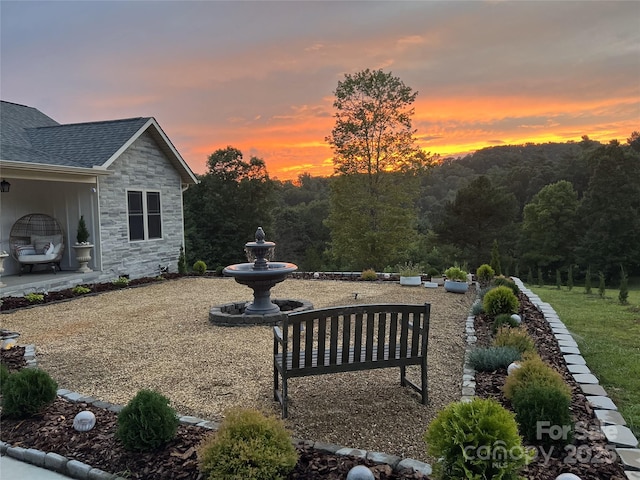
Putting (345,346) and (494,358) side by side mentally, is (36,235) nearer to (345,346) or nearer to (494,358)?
(345,346)

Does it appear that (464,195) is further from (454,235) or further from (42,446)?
(42,446)

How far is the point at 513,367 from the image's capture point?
369 centimetres

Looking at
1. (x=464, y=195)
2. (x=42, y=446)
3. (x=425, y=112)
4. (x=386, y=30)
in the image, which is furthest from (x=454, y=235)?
(x=42, y=446)

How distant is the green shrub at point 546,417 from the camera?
8.93ft

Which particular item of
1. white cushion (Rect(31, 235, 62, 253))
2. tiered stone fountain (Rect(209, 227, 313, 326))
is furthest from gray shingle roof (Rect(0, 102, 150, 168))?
tiered stone fountain (Rect(209, 227, 313, 326))

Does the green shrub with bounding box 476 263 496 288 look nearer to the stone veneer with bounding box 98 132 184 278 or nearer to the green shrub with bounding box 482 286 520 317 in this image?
the green shrub with bounding box 482 286 520 317

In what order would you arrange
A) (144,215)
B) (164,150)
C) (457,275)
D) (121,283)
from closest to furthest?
(457,275)
(121,283)
(144,215)
(164,150)

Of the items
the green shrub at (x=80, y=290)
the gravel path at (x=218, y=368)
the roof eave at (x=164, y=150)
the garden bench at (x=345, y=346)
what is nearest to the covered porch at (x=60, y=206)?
the roof eave at (x=164, y=150)

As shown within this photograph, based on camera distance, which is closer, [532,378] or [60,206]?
[532,378]

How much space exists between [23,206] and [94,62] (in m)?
4.46

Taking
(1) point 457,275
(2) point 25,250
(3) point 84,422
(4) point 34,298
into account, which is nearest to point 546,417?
(3) point 84,422

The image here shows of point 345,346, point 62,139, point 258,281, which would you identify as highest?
point 62,139

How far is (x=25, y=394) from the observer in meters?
3.36

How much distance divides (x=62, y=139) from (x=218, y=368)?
36.1 feet
